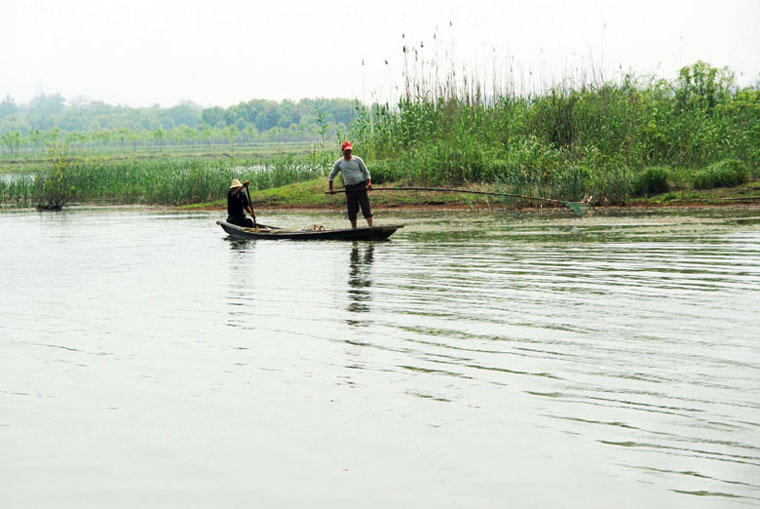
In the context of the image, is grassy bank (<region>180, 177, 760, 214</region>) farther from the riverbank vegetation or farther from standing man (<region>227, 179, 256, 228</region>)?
standing man (<region>227, 179, 256, 228</region>)

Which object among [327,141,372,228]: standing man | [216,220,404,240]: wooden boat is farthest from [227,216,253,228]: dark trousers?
[327,141,372,228]: standing man

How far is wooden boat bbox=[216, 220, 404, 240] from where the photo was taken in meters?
15.8

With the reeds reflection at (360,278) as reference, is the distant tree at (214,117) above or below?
above

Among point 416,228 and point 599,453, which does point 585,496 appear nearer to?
point 599,453

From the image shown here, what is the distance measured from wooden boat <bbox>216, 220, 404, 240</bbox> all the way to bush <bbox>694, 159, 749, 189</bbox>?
32.3 feet

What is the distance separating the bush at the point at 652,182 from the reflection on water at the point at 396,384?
9.72m

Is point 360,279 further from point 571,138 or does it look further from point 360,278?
point 571,138

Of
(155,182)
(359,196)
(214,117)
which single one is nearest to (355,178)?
(359,196)

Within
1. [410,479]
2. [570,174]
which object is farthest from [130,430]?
[570,174]

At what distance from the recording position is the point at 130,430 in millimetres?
5316

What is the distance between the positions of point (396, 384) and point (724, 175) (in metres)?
17.8

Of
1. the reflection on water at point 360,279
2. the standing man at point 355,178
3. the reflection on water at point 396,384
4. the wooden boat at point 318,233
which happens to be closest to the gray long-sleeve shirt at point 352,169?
the standing man at point 355,178

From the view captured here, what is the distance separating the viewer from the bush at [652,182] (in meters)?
22.0

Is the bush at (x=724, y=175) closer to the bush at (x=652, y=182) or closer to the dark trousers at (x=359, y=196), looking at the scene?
the bush at (x=652, y=182)
